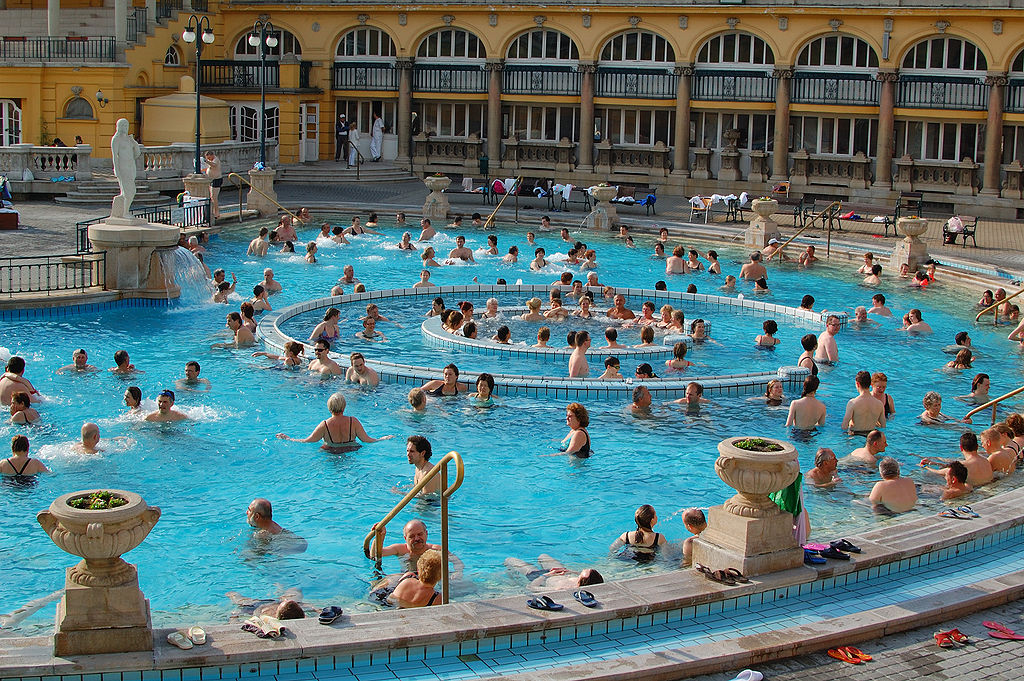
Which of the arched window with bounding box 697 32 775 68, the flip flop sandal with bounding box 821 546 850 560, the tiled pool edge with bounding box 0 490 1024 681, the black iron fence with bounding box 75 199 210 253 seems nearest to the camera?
the tiled pool edge with bounding box 0 490 1024 681

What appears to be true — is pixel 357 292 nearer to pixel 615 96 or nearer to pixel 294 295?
pixel 294 295

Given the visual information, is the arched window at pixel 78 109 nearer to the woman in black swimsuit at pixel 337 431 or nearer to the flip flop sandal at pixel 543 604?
the woman in black swimsuit at pixel 337 431

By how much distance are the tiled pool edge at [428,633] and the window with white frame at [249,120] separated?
117ft

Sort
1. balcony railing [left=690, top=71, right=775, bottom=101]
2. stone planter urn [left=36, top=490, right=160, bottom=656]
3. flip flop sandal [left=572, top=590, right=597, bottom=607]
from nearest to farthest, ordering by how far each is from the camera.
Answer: stone planter urn [left=36, top=490, right=160, bottom=656] < flip flop sandal [left=572, top=590, right=597, bottom=607] < balcony railing [left=690, top=71, right=775, bottom=101]

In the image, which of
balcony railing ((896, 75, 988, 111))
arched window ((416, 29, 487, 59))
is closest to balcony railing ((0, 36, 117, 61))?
arched window ((416, 29, 487, 59))

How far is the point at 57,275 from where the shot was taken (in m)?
23.1

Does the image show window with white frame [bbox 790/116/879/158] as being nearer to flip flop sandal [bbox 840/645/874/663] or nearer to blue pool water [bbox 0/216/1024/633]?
blue pool water [bbox 0/216/1024/633]

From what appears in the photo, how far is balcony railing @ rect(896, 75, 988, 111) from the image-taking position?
38.5 m

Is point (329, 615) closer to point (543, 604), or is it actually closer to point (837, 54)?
point (543, 604)

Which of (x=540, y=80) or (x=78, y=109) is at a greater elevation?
(x=540, y=80)

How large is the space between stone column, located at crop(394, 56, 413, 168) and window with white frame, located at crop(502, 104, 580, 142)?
3293 millimetres

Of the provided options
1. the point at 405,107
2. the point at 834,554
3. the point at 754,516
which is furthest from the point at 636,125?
the point at 754,516

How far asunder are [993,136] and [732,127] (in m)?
8.15

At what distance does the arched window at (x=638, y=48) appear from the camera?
4241 cm
